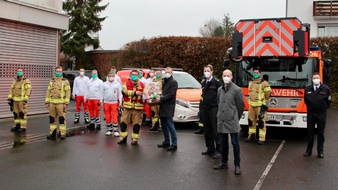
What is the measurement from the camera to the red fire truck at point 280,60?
32.2ft

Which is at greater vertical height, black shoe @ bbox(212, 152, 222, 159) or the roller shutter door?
the roller shutter door

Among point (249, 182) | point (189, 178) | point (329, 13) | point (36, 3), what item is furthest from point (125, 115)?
point (329, 13)

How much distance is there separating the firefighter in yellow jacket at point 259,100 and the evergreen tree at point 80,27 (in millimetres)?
25966

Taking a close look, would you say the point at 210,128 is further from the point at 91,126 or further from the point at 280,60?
the point at 91,126

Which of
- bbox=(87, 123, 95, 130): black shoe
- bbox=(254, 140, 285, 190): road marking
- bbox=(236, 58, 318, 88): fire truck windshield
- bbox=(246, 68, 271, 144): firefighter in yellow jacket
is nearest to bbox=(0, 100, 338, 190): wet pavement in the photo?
bbox=(254, 140, 285, 190): road marking

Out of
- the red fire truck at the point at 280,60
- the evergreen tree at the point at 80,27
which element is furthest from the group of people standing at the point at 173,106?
the evergreen tree at the point at 80,27

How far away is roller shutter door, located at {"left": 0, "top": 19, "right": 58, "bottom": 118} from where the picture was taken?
44.2ft

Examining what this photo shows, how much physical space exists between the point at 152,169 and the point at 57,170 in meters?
1.71

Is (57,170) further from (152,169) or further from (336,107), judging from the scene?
(336,107)

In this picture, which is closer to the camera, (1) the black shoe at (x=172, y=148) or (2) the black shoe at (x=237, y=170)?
(2) the black shoe at (x=237, y=170)

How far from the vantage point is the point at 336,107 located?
1942 cm

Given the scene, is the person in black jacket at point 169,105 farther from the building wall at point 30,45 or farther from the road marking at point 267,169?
the building wall at point 30,45

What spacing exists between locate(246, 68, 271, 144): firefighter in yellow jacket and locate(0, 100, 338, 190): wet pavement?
57 cm

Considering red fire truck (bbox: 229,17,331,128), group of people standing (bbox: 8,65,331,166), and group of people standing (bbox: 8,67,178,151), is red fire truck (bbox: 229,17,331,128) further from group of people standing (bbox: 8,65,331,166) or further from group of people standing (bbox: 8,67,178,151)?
group of people standing (bbox: 8,67,178,151)
